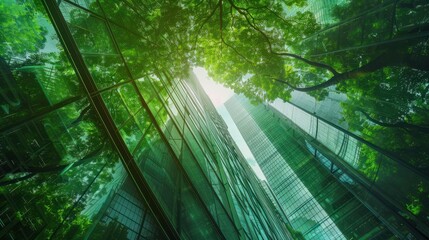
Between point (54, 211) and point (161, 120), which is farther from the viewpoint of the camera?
point (161, 120)

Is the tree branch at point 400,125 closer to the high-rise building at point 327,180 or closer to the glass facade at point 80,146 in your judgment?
the high-rise building at point 327,180

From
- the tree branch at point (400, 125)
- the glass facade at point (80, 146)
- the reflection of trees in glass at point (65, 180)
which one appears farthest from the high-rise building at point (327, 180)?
the reflection of trees in glass at point (65, 180)

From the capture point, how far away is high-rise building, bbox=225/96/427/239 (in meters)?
10.5

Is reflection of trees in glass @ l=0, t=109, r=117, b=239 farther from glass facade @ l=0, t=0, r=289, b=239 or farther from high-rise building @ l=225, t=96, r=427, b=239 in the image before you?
high-rise building @ l=225, t=96, r=427, b=239

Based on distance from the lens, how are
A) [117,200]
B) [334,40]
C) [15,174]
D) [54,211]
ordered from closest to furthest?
[15,174] → [54,211] → [117,200] → [334,40]

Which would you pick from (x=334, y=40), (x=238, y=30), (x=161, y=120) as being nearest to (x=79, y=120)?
(x=161, y=120)

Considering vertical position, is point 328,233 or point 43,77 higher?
point 328,233

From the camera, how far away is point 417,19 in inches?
257

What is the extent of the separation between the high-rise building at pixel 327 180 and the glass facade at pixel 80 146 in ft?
28.0

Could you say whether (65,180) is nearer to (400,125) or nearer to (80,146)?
(80,146)

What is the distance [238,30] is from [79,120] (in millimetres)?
9390

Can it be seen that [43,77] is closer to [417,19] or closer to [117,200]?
[117,200]

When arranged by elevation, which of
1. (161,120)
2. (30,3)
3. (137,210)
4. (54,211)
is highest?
(161,120)

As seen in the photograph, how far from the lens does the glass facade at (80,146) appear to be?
2.44 m
